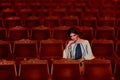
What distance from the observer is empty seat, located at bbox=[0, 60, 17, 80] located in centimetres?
154

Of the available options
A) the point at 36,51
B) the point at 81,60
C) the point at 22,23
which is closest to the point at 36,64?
the point at 81,60

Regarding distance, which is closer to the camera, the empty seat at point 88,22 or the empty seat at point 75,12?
the empty seat at point 88,22

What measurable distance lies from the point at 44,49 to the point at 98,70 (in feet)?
1.58

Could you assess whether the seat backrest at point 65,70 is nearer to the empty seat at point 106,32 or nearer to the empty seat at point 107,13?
the empty seat at point 106,32

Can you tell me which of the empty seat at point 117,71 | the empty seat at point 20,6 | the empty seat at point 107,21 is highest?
the empty seat at point 20,6

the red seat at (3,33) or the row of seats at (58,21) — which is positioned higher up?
the row of seats at (58,21)

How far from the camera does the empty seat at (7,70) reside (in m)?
1.54

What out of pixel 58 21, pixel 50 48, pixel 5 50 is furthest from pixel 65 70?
pixel 58 21

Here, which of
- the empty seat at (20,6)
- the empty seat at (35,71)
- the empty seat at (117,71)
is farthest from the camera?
the empty seat at (20,6)

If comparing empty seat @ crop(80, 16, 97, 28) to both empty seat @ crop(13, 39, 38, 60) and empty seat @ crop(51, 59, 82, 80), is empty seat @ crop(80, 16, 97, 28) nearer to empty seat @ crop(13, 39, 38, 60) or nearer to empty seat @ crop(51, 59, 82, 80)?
empty seat @ crop(13, 39, 38, 60)

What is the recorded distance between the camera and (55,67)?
1538 mm

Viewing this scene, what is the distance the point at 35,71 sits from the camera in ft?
5.04

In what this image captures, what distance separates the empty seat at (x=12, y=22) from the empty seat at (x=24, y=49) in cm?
64

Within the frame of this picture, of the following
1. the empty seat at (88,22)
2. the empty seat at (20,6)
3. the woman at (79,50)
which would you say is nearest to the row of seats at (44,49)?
the woman at (79,50)
